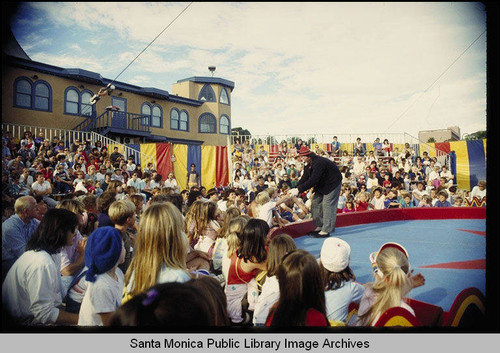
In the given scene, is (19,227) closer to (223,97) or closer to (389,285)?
(389,285)

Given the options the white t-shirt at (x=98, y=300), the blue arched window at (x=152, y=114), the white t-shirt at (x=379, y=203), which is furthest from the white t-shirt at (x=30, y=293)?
the blue arched window at (x=152, y=114)

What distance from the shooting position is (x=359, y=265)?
384cm

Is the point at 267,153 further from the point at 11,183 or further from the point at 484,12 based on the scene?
the point at 484,12

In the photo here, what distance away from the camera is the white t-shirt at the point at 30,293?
7.59 feet

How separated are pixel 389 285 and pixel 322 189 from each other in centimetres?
367

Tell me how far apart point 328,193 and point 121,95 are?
54.8 ft

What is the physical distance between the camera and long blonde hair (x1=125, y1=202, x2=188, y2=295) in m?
2.03

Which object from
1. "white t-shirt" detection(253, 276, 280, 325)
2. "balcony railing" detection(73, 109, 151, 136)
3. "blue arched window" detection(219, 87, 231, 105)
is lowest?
"white t-shirt" detection(253, 276, 280, 325)

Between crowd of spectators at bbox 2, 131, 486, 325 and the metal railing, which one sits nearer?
crowd of spectators at bbox 2, 131, 486, 325

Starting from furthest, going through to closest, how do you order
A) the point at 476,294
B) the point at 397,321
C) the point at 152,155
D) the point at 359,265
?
the point at 152,155 < the point at 359,265 < the point at 476,294 < the point at 397,321

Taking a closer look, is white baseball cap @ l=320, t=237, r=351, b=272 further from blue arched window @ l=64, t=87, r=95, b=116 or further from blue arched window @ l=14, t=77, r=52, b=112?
blue arched window @ l=64, t=87, r=95, b=116

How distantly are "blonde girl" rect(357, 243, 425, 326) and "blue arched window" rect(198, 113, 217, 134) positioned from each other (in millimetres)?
22724

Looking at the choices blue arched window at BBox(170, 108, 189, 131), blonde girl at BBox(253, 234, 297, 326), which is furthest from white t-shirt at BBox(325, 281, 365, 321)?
blue arched window at BBox(170, 108, 189, 131)
